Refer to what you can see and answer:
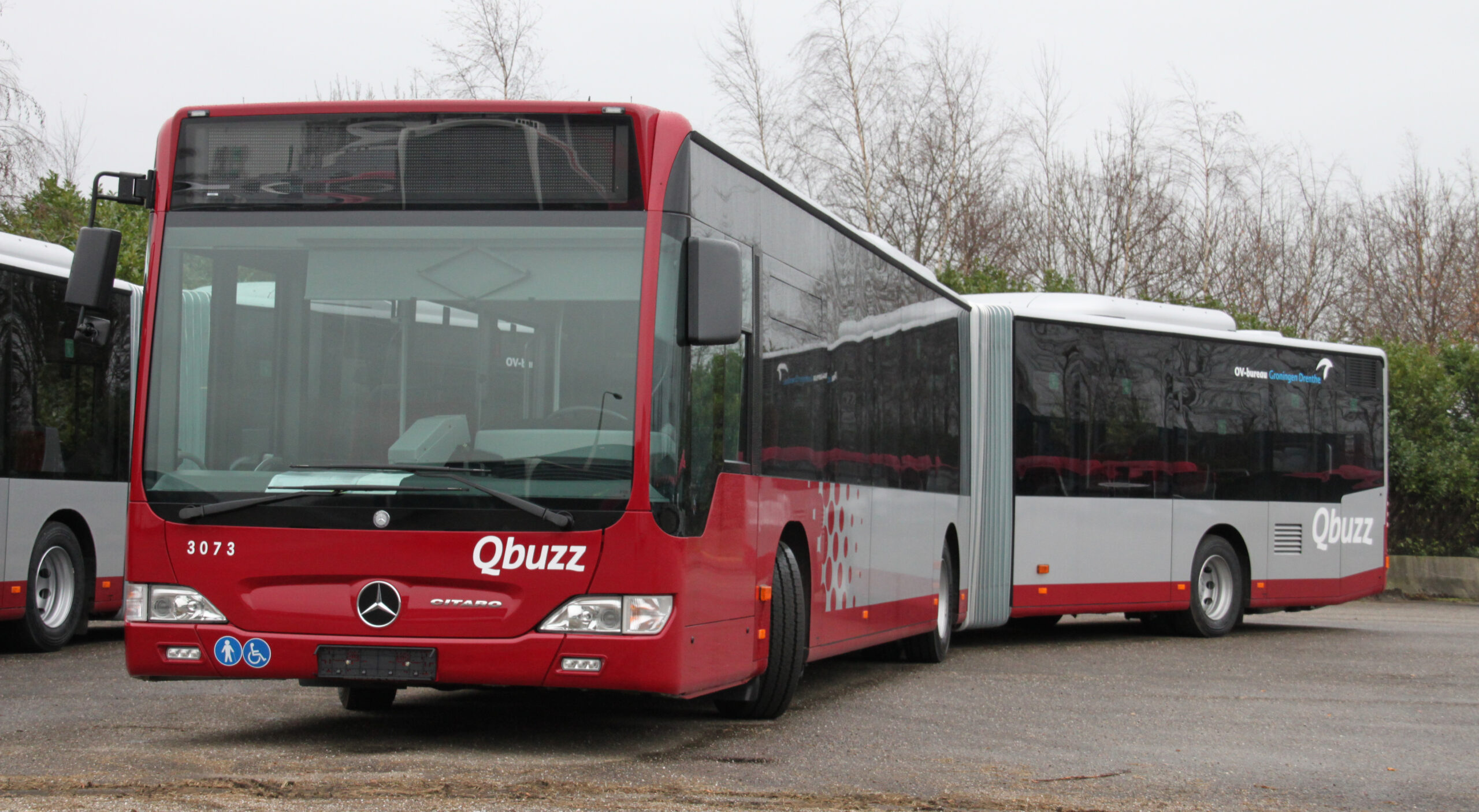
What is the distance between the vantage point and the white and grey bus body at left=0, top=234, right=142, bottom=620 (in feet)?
40.4

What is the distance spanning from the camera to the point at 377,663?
717 centimetres

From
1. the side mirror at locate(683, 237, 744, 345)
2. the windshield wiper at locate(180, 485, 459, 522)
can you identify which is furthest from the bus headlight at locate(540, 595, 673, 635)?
the side mirror at locate(683, 237, 744, 345)

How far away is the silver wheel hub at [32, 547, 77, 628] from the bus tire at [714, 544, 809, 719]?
6.53 meters

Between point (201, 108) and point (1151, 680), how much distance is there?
25.1 feet

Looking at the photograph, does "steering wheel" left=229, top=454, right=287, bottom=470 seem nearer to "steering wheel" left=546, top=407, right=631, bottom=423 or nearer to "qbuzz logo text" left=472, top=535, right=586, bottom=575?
"qbuzz logo text" left=472, top=535, right=586, bottom=575

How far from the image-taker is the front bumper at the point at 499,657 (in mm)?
7113

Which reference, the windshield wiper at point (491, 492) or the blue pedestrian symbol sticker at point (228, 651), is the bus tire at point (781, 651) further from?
the blue pedestrian symbol sticker at point (228, 651)

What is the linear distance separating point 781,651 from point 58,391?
701 cm

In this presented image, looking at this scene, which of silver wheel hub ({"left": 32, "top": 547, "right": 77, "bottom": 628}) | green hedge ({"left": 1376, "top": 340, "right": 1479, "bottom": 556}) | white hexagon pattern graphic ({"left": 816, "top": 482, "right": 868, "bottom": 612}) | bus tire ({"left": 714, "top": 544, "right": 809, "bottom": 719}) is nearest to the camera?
bus tire ({"left": 714, "top": 544, "right": 809, "bottom": 719})

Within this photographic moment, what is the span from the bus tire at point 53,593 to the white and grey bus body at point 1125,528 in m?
7.28

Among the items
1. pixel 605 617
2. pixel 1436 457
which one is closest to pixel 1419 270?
pixel 1436 457

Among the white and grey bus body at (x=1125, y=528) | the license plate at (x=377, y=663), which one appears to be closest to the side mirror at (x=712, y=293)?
the license plate at (x=377, y=663)

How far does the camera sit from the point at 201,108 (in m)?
7.66

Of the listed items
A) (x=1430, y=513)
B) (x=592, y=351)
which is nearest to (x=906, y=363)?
(x=592, y=351)
